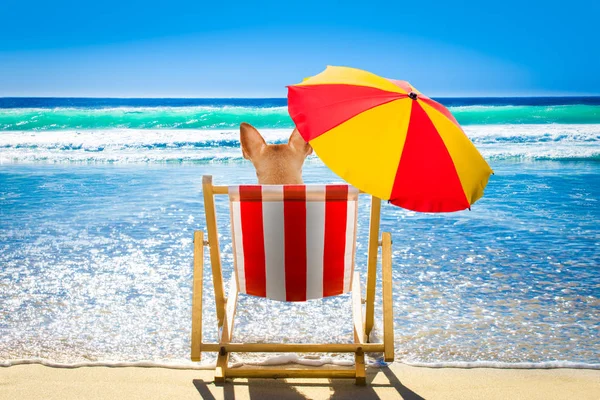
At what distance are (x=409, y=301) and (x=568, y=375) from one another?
111cm

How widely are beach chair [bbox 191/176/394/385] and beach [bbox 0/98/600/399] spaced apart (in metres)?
0.19

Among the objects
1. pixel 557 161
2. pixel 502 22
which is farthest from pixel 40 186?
pixel 502 22

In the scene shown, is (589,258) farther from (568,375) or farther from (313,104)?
(313,104)

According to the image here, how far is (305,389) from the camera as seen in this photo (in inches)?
101

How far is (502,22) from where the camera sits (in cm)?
5066

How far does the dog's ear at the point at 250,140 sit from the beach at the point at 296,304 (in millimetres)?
1018

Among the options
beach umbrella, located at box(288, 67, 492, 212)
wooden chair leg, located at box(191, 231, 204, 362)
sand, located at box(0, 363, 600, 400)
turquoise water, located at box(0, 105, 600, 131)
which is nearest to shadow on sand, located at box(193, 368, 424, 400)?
sand, located at box(0, 363, 600, 400)

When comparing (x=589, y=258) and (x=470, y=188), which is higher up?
(x=470, y=188)

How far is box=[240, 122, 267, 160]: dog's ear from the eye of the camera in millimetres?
2512

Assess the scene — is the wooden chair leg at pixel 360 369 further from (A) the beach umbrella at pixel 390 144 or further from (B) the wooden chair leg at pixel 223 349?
(A) the beach umbrella at pixel 390 144

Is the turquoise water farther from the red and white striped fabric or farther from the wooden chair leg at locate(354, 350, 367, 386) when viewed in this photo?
the wooden chair leg at locate(354, 350, 367, 386)

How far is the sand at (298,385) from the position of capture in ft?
8.13

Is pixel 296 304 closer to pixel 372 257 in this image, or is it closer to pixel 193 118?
pixel 372 257

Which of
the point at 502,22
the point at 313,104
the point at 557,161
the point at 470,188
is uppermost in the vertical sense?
the point at 502,22
